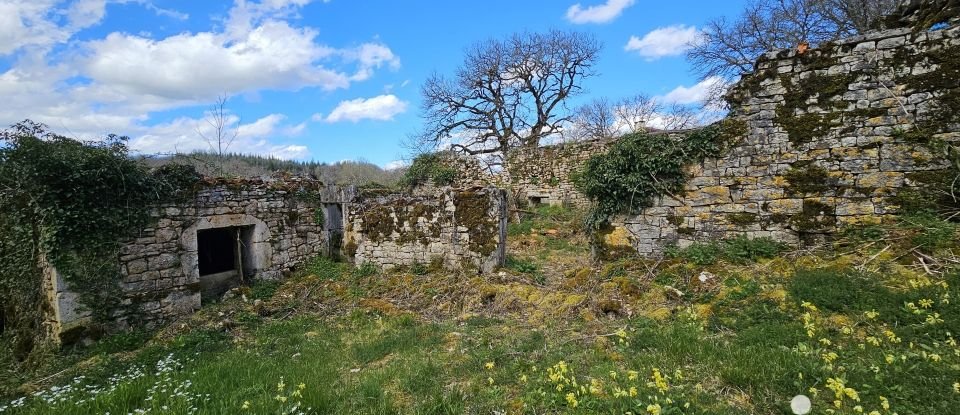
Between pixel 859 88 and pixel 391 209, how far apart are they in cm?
830

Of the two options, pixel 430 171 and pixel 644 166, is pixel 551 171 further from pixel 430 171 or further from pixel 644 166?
pixel 644 166

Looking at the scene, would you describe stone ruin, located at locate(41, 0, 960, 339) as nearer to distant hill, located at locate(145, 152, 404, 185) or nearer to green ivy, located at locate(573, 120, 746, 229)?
green ivy, located at locate(573, 120, 746, 229)

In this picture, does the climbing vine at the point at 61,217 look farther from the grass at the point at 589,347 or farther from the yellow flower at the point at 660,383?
the yellow flower at the point at 660,383

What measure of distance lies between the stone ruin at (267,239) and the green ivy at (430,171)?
6714 millimetres

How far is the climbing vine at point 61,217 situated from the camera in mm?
5953

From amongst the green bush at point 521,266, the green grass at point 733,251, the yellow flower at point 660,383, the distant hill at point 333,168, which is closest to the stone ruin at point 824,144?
the green grass at point 733,251

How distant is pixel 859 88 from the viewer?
6109 millimetres

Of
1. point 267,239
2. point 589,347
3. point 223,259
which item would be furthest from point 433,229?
point 223,259

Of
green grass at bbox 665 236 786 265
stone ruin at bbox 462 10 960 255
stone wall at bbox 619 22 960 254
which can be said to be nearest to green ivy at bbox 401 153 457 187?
stone ruin at bbox 462 10 960 255

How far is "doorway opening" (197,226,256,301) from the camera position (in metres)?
8.32

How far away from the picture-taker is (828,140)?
627 cm

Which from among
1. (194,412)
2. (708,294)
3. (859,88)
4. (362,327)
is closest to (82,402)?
(194,412)

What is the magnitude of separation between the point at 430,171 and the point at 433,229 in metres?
8.45

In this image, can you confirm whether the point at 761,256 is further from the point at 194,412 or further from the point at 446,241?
the point at 194,412
